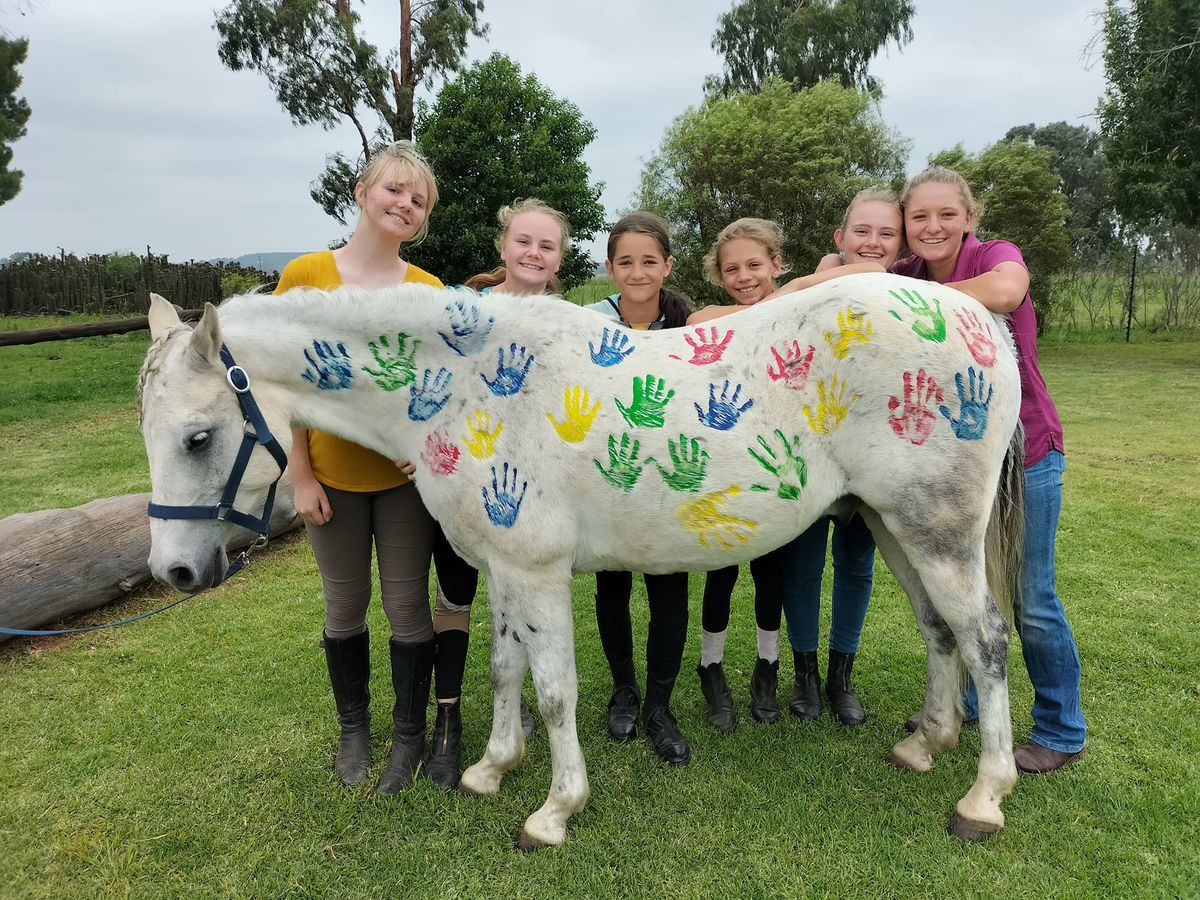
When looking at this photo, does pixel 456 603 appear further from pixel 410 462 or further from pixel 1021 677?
pixel 1021 677

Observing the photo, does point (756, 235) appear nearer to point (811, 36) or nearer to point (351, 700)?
point (351, 700)

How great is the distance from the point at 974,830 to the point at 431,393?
242 cm

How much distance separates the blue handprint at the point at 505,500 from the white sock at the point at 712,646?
1346 millimetres

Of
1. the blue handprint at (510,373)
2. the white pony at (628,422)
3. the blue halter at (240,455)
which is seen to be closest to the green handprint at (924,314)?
the white pony at (628,422)

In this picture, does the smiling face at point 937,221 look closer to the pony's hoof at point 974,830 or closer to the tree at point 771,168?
the pony's hoof at point 974,830

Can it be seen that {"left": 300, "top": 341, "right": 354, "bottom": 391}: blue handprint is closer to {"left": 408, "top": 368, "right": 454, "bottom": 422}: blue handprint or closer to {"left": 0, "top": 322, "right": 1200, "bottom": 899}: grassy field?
{"left": 408, "top": 368, "right": 454, "bottom": 422}: blue handprint

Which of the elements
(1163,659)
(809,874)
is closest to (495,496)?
(809,874)

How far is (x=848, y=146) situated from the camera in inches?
764

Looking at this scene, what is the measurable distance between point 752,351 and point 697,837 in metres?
1.73

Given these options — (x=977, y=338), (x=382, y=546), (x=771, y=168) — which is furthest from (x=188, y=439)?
(x=771, y=168)

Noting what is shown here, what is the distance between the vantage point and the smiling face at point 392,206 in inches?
97.1

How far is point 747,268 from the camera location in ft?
9.68

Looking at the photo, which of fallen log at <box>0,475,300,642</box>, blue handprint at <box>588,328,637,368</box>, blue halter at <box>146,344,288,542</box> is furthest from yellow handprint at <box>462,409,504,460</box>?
fallen log at <box>0,475,300,642</box>

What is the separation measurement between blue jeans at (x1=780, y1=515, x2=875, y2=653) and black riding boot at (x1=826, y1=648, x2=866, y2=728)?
49 mm
